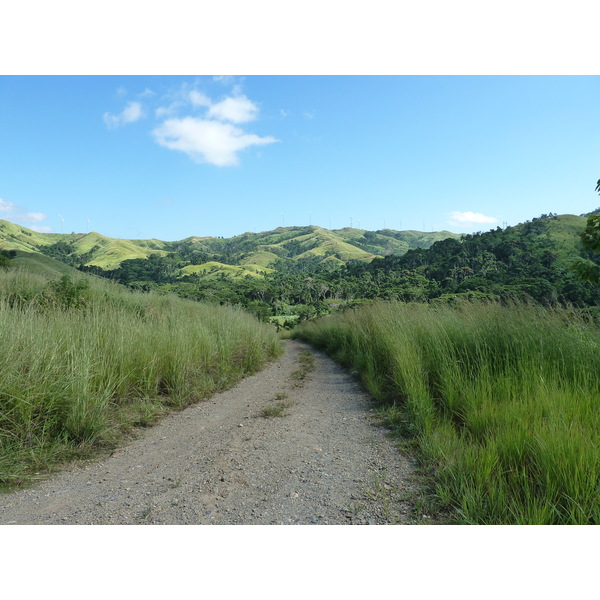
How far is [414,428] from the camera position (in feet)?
11.9

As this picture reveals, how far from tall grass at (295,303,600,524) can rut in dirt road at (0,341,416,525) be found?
45cm

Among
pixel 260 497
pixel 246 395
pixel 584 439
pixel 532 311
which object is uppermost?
pixel 532 311

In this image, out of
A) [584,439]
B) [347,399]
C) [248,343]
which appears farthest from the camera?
[248,343]

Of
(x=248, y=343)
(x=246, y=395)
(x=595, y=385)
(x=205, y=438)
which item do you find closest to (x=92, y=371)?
(x=205, y=438)

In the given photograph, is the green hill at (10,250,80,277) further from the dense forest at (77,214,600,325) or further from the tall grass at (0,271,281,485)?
the dense forest at (77,214,600,325)

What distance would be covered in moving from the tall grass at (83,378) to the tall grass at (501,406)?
325cm

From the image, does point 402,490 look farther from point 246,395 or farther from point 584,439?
point 246,395

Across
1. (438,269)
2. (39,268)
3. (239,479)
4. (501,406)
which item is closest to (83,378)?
(239,479)

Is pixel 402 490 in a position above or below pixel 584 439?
below

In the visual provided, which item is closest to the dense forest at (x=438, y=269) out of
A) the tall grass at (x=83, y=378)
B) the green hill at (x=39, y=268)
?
the green hill at (x=39, y=268)

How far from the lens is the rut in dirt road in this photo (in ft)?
7.34

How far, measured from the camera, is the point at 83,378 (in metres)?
3.67

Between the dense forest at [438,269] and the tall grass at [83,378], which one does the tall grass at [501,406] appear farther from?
the dense forest at [438,269]

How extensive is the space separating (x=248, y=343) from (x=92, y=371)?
6375 mm
